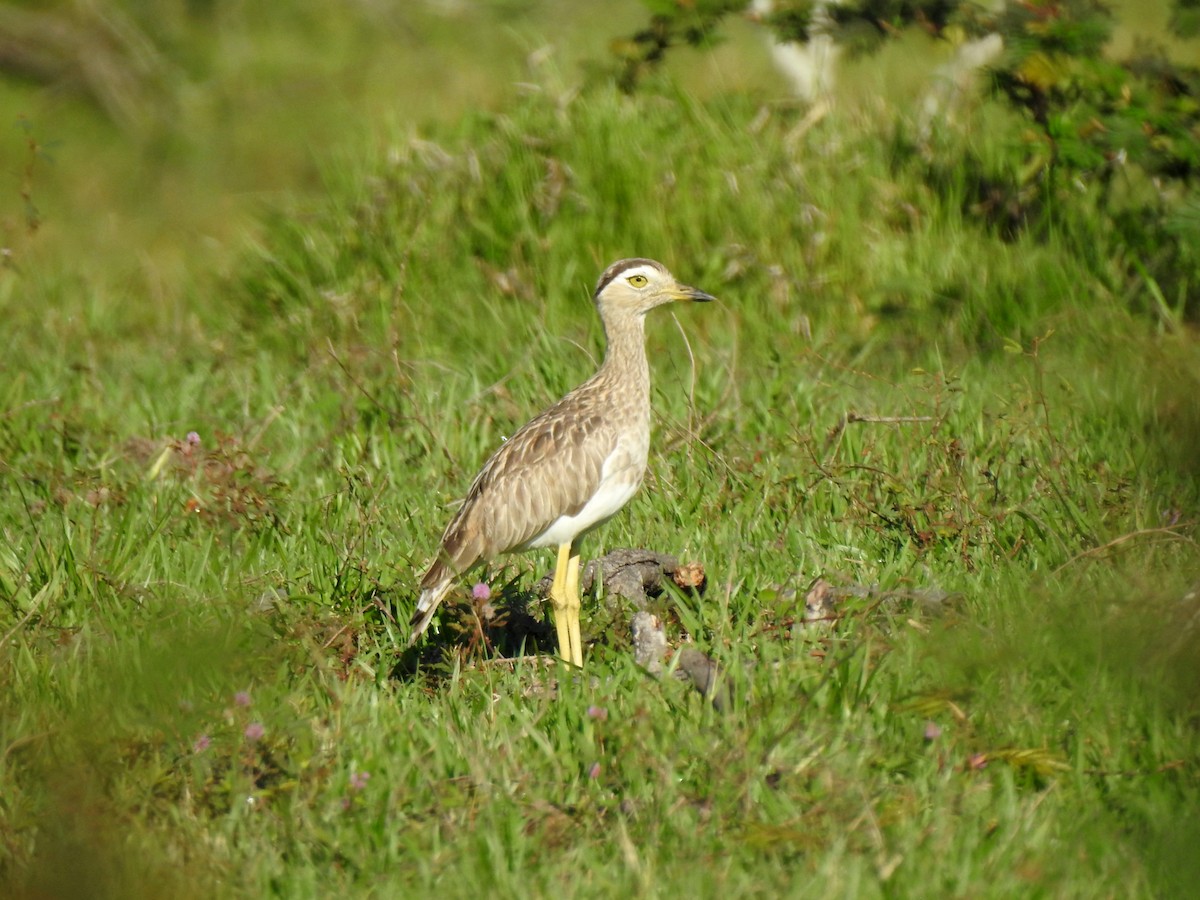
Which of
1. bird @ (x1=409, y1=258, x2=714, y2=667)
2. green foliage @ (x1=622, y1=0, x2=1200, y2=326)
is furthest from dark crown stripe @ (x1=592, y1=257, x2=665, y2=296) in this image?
green foliage @ (x1=622, y1=0, x2=1200, y2=326)

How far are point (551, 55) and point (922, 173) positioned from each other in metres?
2.63

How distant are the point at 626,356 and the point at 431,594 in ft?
3.85

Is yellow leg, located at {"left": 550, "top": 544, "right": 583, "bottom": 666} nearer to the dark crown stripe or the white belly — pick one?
the white belly

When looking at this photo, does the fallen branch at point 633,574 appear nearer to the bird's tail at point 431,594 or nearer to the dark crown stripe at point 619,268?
the bird's tail at point 431,594

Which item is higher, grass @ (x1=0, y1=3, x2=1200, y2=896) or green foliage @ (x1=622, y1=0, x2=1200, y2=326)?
green foliage @ (x1=622, y1=0, x2=1200, y2=326)

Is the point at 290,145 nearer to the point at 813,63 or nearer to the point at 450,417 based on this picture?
the point at 813,63

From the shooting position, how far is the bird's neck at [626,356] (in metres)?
5.36

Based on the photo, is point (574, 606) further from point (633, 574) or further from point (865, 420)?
point (865, 420)

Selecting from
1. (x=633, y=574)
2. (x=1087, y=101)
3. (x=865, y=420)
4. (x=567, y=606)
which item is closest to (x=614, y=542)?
(x=633, y=574)

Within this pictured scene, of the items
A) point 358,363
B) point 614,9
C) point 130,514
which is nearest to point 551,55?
point 358,363

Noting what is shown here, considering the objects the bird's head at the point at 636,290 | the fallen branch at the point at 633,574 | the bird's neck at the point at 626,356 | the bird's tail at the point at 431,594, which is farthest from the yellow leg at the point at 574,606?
the bird's head at the point at 636,290

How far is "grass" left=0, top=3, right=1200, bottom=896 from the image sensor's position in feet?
12.0

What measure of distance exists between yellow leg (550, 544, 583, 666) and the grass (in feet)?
0.36

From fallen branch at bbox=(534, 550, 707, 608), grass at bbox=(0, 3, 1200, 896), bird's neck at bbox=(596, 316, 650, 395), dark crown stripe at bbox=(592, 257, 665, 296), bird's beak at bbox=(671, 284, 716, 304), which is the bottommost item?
fallen branch at bbox=(534, 550, 707, 608)
